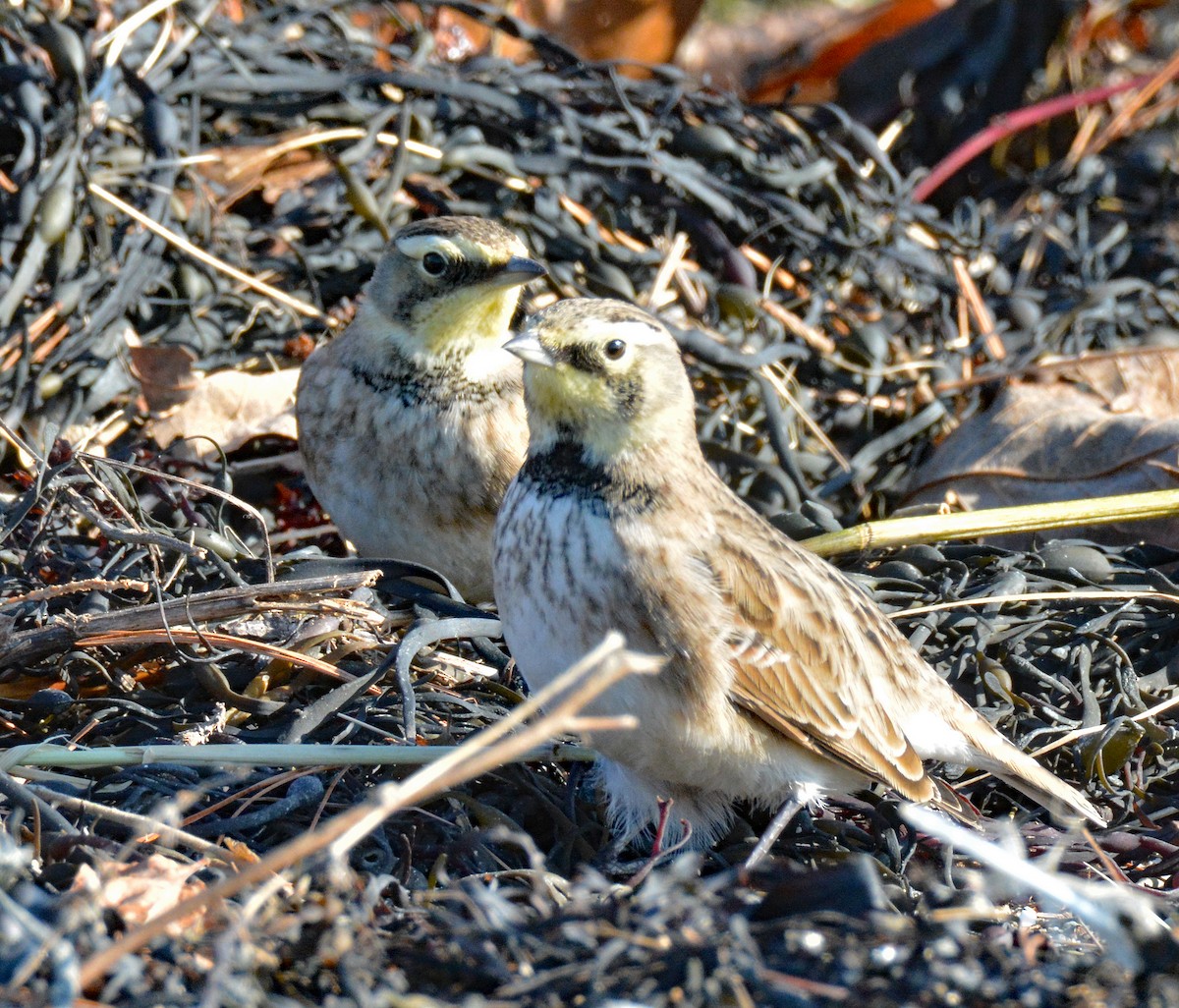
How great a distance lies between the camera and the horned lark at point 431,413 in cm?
425

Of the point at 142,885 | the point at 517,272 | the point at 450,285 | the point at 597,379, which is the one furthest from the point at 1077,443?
the point at 142,885

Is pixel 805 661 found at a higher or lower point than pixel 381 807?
lower

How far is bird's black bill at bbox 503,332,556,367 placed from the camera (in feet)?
10.5

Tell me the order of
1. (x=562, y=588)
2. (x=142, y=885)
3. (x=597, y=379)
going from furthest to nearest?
(x=597, y=379) → (x=562, y=588) → (x=142, y=885)

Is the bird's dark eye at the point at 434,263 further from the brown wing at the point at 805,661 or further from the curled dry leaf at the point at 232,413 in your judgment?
the brown wing at the point at 805,661

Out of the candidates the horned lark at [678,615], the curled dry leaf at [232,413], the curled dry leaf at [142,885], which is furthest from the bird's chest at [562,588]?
the curled dry leaf at [232,413]

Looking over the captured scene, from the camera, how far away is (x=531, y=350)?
3.23 meters

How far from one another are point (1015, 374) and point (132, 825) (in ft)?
12.5

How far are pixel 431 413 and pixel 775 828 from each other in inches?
63.3

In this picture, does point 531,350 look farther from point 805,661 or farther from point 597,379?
point 805,661

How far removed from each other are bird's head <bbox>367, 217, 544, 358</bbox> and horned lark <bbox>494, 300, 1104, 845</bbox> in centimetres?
89

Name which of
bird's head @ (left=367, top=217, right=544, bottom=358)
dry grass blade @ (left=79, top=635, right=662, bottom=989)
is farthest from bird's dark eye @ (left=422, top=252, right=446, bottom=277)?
dry grass blade @ (left=79, top=635, right=662, bottom=989)

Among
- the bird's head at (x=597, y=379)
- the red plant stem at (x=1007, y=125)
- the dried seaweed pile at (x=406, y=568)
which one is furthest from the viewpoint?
the red plant stem at (x=1007, y=125)

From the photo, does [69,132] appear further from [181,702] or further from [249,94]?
[181,702]
